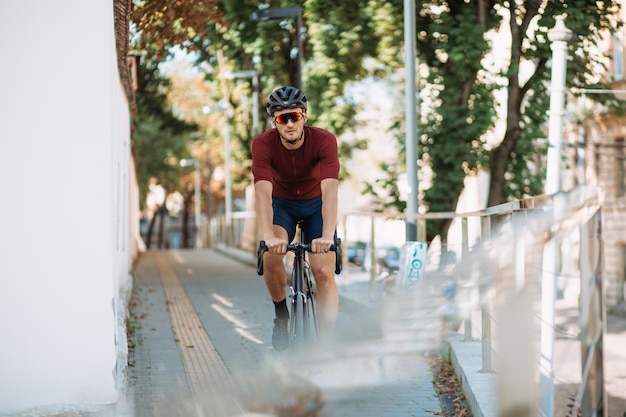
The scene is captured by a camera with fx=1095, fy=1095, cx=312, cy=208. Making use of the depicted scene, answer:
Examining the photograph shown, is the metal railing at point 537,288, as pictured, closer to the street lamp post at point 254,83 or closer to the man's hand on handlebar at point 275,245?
the man's hand on handlebar at point 275,245

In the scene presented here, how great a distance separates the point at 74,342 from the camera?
654 cm

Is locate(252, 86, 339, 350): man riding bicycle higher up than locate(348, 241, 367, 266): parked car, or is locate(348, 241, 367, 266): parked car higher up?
locate(252, 86, 339, 350): man riding bicycle

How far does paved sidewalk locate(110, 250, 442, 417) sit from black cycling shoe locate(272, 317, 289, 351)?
0.31ft

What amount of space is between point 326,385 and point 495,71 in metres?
14.8

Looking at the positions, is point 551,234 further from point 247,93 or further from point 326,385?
point 247,93

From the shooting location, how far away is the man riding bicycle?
21.5ft

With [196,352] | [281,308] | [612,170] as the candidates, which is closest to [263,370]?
[281,308]

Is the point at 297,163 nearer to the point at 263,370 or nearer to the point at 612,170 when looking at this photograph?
the point at 263,370

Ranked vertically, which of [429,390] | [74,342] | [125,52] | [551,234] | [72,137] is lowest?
[429,390]

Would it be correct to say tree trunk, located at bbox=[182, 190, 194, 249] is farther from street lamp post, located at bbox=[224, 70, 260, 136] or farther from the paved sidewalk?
the paved sidewalk

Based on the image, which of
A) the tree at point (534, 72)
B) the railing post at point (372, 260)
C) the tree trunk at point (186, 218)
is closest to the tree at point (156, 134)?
the railing post at point (372, 260)

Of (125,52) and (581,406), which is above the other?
(125,52)

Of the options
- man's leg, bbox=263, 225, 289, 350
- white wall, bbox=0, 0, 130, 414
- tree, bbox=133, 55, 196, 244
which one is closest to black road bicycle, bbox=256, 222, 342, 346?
man's leg, bbox=263, 225, 289, 350

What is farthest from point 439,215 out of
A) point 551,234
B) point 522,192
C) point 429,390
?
point 522,192
